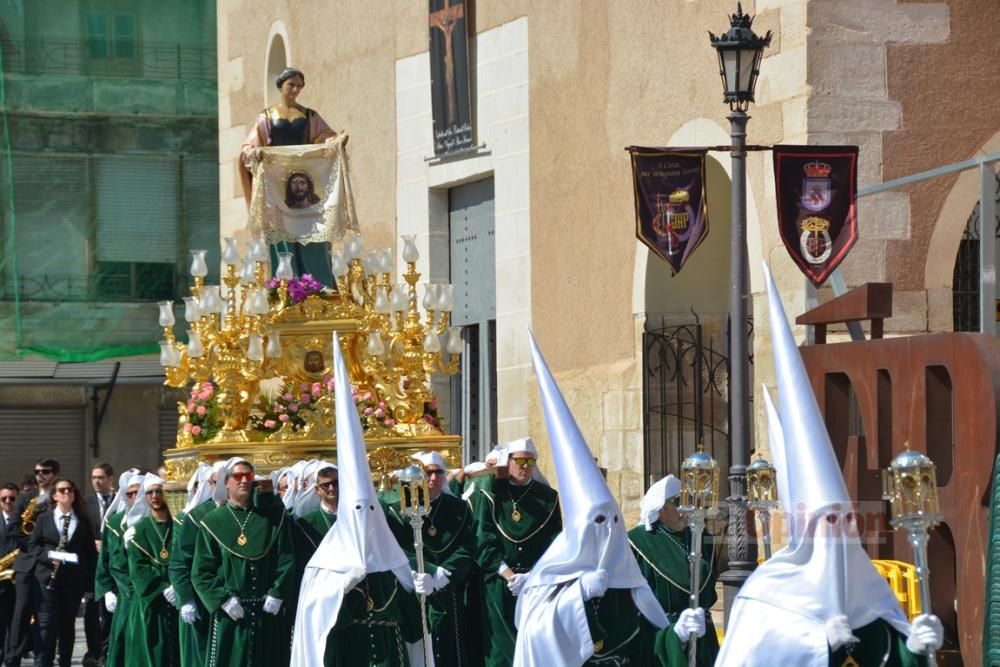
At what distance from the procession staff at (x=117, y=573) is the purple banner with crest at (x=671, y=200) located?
412 cm

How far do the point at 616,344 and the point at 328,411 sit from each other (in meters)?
3.15

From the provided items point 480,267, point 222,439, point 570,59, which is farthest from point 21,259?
point 222,439

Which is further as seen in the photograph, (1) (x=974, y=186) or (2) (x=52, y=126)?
(2) (x=52, y=126)

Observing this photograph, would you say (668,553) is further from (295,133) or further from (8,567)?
(8,567)

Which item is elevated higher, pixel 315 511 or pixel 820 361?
pixel 820 361

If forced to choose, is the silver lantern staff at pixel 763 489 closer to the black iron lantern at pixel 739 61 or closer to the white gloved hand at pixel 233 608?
the black iron lantern at pixel 739 61

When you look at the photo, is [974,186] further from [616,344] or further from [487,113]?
[487,113]

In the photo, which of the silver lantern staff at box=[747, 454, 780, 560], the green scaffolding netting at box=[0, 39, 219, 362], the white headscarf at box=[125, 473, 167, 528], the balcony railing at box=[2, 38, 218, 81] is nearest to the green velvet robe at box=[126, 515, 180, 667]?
the white headscarf at box=[125, 473, 167, 528]

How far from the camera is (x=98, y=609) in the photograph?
19031 millimetres

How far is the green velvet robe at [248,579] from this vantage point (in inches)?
538

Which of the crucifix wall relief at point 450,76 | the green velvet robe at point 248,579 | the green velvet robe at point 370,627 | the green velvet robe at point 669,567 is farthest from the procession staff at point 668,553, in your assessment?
the crucifix wall relief at point 450,76

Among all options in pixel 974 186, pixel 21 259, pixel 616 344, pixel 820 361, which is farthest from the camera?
pixel 21 259

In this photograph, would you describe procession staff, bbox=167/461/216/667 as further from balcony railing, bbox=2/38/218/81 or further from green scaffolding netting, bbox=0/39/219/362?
balcony railing, bbox=2/38/218/81

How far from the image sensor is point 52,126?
107 feet
